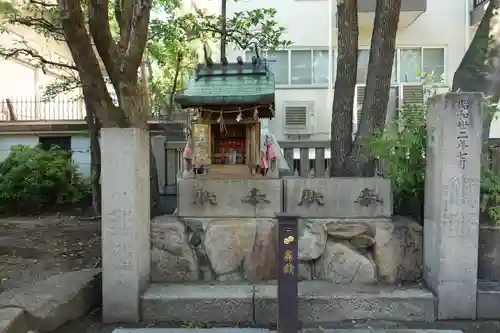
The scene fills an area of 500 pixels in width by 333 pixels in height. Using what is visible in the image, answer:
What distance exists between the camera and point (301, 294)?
555 centimetres

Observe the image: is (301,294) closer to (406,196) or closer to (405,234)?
(405,234)

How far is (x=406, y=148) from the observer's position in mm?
6020

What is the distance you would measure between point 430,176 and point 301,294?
A: 222 centimetres

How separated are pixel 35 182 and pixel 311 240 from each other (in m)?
9.44

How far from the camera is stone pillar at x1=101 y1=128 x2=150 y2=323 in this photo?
5449mm

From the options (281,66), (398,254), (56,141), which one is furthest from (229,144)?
(56,141)

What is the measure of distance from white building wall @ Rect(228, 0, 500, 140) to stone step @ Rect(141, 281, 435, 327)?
965cm

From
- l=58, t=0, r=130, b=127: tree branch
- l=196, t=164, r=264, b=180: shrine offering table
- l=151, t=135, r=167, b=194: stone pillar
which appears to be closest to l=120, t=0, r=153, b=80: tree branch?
l=58, t=0, r=130, b=127: tree branch

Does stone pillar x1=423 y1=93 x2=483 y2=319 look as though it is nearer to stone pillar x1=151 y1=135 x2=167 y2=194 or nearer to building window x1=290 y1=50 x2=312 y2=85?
stone pillar x1=151 y1=135 x2=167 y2=194

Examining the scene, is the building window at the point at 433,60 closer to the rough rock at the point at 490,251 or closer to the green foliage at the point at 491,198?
the green foliage at the point at 491,198

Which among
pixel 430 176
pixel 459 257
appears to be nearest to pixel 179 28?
pixel 430 176

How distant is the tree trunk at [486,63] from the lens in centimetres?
641

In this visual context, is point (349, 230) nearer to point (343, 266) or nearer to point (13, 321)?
point (343, 266)

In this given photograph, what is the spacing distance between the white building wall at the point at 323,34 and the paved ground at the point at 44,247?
7170 millimetres
